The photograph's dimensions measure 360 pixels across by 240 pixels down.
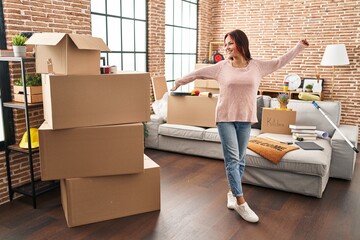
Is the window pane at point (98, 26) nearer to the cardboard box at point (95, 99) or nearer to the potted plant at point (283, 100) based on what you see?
the cardboard box at point (95, 99)

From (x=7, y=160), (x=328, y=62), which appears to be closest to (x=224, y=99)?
(x=7, y=160)

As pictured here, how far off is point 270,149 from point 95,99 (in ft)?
5.93

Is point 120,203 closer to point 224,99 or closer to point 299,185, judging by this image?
point 224,99

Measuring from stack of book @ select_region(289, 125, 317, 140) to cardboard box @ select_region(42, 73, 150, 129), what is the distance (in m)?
1.93

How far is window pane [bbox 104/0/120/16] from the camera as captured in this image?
440cm

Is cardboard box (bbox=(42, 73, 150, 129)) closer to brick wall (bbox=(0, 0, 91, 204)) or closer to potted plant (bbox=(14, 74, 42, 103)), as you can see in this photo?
potted plant (bbox=(14, 74, 42, 103))

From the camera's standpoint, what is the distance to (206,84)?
6129 millimetres

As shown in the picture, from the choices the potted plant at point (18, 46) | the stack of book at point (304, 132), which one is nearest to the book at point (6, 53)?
the potted plant at point (18, 46)

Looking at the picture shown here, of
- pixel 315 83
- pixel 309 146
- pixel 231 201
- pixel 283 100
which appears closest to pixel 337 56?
pixel 315 83

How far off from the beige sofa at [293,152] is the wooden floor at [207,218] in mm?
122

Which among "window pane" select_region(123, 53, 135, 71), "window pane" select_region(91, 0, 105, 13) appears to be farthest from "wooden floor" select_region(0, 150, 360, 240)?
"window pane" select_region(91, 0, 105, 13)

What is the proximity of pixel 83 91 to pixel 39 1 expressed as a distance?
4.60 feet

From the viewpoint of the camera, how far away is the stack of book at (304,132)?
3.65 metres

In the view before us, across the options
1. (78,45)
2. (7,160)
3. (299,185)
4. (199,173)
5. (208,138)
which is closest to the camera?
(78,45)
